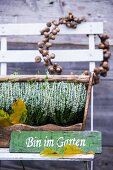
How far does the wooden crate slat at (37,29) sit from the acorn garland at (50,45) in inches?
0.7

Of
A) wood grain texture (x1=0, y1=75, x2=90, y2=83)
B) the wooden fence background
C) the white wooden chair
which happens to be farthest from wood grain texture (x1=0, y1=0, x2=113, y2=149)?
wood grain texture (x1=0, y1=75, x2=90, y2=83)

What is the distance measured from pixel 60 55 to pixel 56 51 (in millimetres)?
19

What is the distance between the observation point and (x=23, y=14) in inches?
76.3

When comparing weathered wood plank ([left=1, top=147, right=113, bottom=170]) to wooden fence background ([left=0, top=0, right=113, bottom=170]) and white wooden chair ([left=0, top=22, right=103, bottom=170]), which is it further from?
white wooden chair ([left=0, top=22, right=103, bottom=170])

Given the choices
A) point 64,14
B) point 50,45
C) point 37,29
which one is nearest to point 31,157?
point 50,45

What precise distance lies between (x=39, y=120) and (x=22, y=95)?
0.29 feet

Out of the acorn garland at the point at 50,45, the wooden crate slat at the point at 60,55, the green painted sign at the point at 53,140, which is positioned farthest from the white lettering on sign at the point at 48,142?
the wooden crate slat at the point at 60,55

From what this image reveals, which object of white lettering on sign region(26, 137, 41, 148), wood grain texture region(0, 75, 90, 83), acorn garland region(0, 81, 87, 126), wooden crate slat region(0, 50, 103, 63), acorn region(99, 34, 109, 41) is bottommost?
white lettering on sign region(26, 137, 41, 148)

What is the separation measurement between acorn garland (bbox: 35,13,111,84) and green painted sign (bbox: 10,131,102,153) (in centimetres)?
39

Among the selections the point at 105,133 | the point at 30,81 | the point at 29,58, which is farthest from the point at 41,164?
the point at 30,81

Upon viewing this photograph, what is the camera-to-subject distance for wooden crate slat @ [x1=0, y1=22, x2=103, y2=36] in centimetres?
177

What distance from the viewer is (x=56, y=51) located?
5.76 feet

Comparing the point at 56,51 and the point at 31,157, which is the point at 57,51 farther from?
the point at 31,157

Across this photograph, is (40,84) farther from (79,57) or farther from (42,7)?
(42,7)
